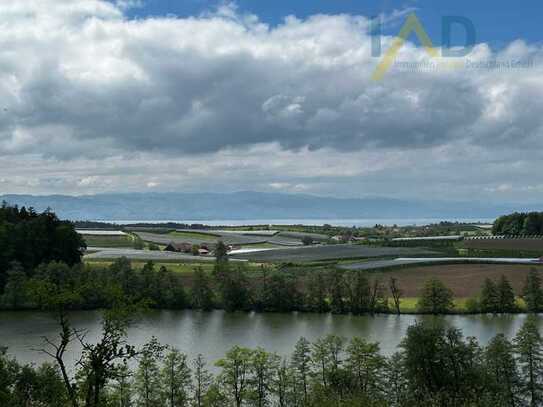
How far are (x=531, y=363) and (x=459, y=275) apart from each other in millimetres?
37265

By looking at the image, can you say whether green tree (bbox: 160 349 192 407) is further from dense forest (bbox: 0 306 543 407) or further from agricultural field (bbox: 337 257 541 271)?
agricultural field (bbox: 337 257 541 271)

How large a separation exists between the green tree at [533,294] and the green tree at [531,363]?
22.3 metres

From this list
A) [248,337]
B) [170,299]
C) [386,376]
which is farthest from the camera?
[170,299]

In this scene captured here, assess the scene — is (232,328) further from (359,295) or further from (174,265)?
(174,265)

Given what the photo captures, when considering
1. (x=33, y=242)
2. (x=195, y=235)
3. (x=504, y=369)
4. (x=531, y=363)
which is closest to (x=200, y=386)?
(x=504, y=369)

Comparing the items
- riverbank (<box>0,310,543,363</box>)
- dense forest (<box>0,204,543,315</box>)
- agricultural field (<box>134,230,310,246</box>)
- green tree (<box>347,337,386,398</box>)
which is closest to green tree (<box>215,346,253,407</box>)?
green tree (<box>347,337,386,398</box>)

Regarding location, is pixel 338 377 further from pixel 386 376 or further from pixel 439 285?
pixel 439 285

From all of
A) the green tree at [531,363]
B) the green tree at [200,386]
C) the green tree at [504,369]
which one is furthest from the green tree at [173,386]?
the green tree at [531,363]

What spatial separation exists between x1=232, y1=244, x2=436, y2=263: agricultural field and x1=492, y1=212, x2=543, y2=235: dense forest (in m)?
38.2

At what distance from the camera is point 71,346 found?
116ft

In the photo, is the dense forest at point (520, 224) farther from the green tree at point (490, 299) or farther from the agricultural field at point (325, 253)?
the green tree at point (490, 299)

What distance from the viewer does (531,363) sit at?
24.9 meters

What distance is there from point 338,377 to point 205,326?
20266 mm

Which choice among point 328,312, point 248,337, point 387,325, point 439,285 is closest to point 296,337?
point 248,337
